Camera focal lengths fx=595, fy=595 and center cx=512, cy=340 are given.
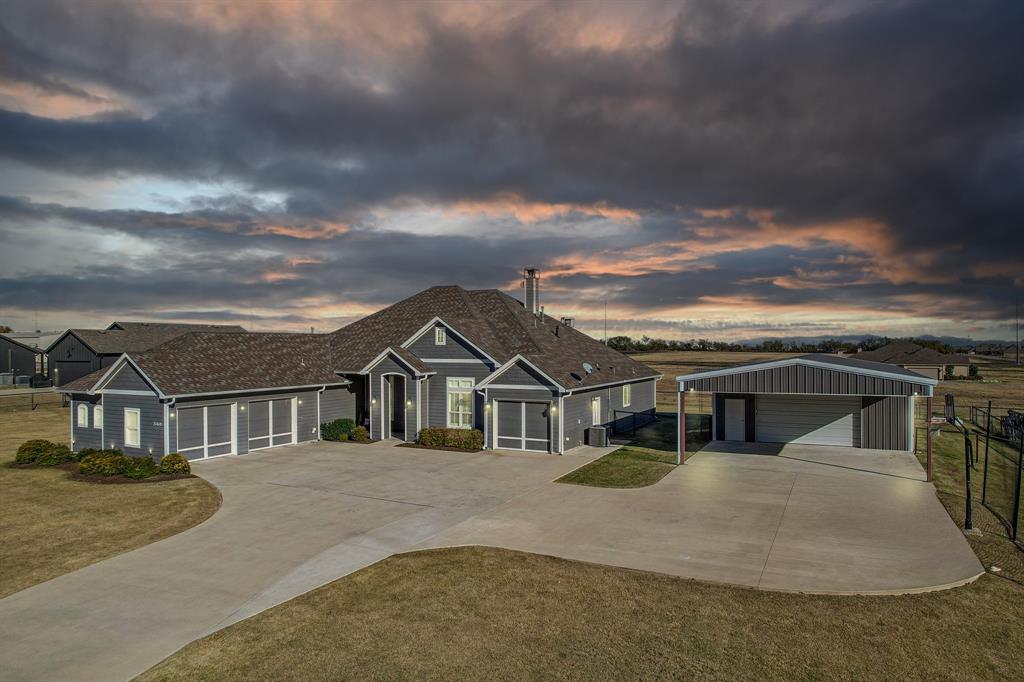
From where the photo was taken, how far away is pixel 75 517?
15328 millimetres

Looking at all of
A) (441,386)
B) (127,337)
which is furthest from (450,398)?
(127,337)

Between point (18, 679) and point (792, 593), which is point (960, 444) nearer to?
point (792, 593)

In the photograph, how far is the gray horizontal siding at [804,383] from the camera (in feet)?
63.9

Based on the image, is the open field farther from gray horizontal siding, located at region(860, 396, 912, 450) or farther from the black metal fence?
gray horizontal siding, located at region(860, 396, 912, 450)

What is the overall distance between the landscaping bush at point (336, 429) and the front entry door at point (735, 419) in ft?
56.8

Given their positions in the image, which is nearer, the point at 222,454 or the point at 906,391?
the point at 906,391

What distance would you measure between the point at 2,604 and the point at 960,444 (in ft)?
108

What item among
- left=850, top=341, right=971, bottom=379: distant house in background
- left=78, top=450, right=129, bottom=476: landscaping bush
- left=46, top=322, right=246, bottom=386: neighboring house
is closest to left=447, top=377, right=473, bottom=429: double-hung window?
left=78, top=450, right=129, bottom=476: landscaping bush

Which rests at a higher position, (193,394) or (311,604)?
(193,394)

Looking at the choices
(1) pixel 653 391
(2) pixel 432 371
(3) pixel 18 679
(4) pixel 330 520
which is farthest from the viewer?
(1) pixel 653 391

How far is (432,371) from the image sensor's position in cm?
2823

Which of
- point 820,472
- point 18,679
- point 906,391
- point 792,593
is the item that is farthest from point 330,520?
point 906,391

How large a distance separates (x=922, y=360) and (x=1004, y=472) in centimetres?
4488

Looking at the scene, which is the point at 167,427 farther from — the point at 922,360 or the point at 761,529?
the point at 922,360
